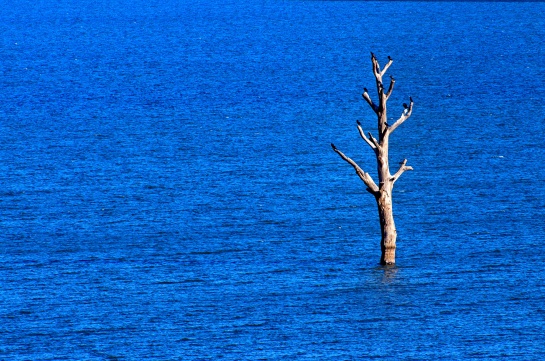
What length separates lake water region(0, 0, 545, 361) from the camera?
3791cm

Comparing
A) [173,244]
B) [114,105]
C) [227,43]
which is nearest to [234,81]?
[114,105]

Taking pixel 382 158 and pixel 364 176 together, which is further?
pixel 382 158

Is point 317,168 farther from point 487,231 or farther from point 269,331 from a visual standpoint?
point 269,331

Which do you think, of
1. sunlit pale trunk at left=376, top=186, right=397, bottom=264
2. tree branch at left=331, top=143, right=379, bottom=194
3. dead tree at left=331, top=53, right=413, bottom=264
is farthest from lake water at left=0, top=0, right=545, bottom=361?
tree branch at left=331, top=143, right=379, bottom=194

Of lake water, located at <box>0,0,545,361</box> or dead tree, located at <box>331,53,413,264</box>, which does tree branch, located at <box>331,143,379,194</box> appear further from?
lake water, located at <box>0,0,545,361</box>

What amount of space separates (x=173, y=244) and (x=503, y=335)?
16.8 m

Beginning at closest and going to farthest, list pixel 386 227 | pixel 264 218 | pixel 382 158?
1. pixel 382 158
2. pixel 386 227
3. pixel 264 218

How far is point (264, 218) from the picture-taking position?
5281 centimetres

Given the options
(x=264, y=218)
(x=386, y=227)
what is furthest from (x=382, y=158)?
(x=264, y=218)

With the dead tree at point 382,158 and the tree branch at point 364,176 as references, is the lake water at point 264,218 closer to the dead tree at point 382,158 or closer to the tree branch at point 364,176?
the dead tree at point 382,158

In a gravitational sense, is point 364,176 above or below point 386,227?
above

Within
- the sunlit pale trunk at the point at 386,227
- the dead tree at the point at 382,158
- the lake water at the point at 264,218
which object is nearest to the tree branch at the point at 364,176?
the dead tree at the point at 382,158

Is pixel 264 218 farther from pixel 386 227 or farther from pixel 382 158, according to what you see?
pixel 382 158

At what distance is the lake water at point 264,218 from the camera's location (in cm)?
3791
